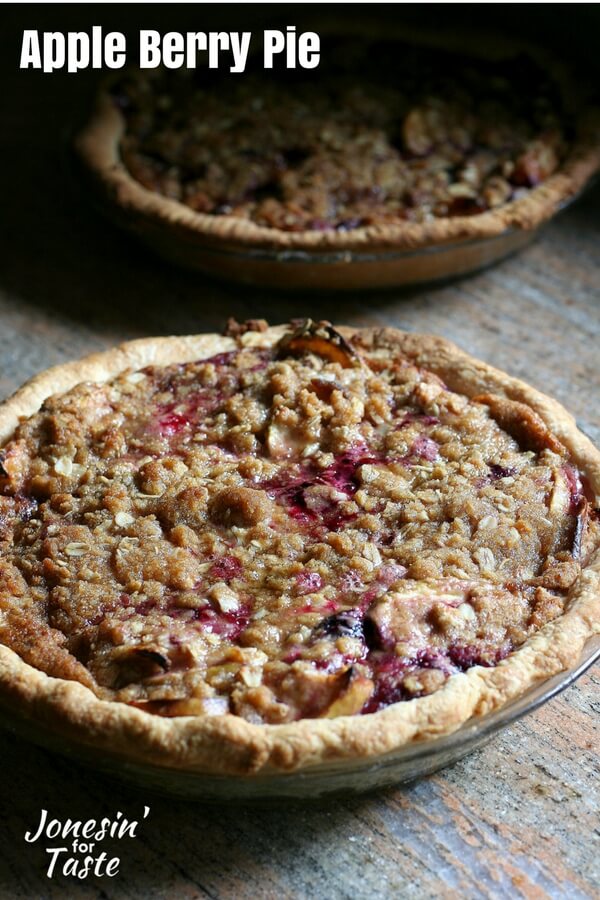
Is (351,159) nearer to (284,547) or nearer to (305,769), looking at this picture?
(284,547)

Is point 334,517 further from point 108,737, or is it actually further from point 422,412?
point 108,737

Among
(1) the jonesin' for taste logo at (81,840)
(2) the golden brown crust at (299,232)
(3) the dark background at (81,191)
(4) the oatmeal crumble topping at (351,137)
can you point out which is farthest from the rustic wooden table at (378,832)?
(3) the dark background at (81,191)

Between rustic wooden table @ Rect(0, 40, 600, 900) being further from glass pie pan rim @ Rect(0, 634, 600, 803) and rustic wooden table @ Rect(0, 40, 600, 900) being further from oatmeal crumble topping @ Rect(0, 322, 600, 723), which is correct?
oatmeal crumble topping @ Rect(0, 322, 600, 723)

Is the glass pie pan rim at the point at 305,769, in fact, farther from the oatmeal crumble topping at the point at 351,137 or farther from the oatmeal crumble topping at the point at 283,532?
the oatmeal crumble topping at the point at 351,137

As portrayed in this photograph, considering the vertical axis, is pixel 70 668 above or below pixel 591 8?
below

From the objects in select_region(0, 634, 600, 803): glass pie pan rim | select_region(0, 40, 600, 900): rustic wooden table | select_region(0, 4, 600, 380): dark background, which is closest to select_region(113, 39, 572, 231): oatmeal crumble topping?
select_region(0, 4, 600, 380): dark background

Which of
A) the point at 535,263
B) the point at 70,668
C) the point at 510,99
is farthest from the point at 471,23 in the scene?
the point at 70,668
